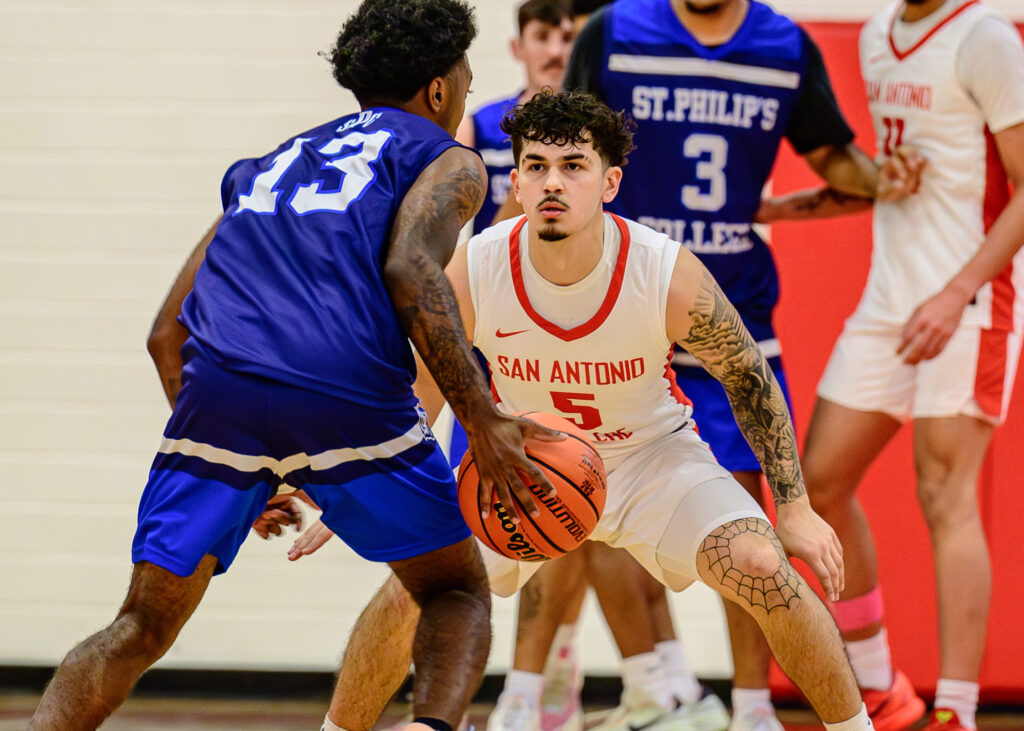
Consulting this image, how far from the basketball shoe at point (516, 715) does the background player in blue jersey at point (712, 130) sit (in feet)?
2.25

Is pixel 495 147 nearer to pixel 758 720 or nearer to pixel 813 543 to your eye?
pixel 813 543

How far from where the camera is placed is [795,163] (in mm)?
5324

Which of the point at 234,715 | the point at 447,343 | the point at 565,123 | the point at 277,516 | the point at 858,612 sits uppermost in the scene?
the point at 565,123

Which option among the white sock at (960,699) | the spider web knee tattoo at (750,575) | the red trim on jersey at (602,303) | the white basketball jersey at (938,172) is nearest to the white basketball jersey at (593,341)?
the red trim on jersey at (602,303)

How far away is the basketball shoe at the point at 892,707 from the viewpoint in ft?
15.4

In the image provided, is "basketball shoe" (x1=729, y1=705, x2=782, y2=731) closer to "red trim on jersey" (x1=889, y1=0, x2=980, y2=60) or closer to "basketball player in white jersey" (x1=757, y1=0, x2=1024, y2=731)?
"basketball player in white jersey" (x1=757, y1=0, x2=1024, y2=731)

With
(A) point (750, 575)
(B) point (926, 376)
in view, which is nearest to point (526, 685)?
(A) point (750, 575)

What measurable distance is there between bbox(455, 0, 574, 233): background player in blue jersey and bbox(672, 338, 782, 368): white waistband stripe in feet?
2.88

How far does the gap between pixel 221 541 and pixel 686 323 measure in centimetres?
128

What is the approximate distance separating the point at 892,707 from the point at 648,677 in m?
0.87

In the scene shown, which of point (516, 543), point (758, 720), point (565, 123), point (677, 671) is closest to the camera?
point (516, 543)

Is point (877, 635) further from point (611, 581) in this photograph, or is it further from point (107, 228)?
point (107, 228)

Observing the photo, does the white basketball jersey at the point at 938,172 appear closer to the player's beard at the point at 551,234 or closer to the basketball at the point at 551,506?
the player's beard at the point at 551,234

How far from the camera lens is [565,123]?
136 inches
